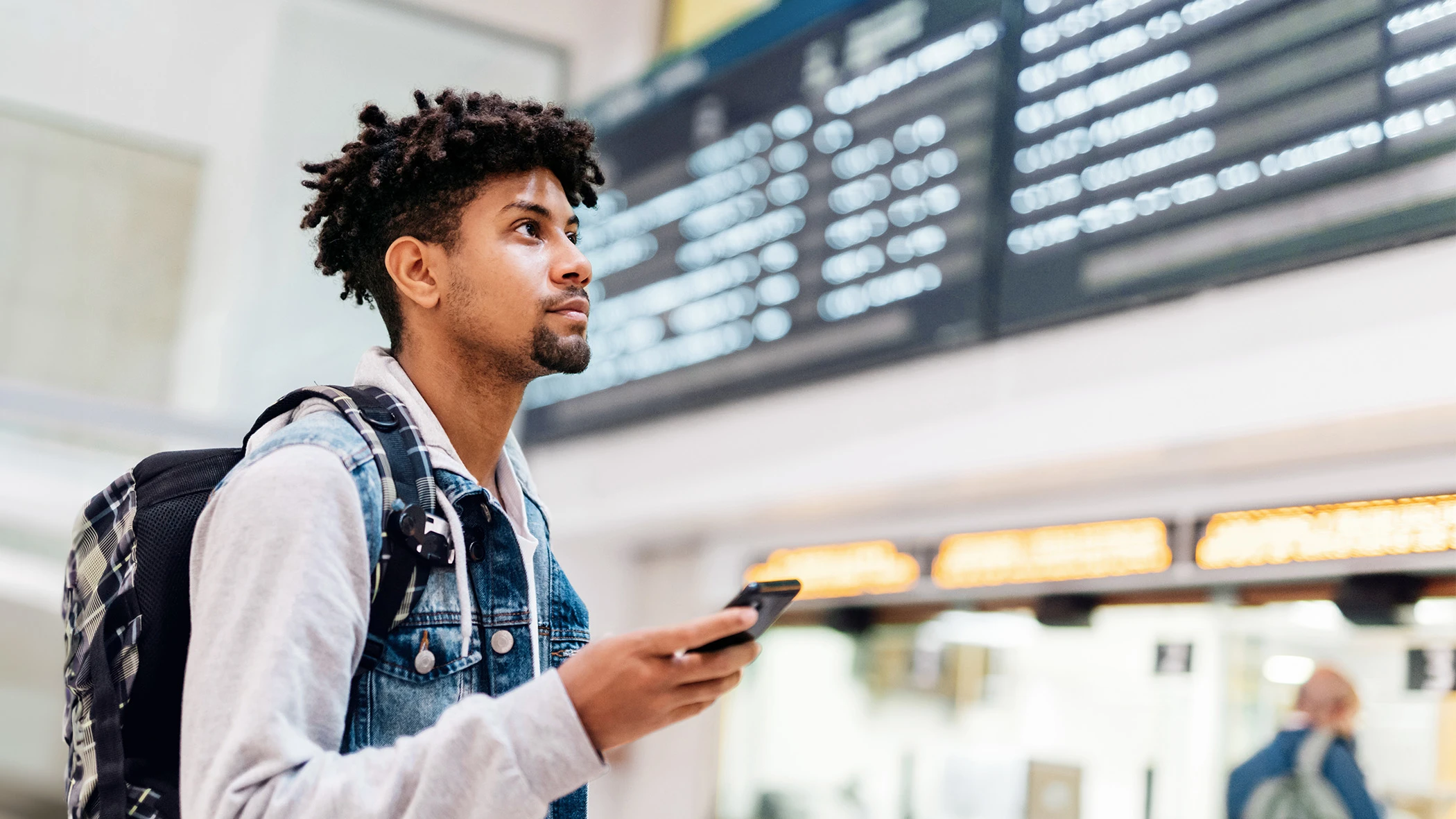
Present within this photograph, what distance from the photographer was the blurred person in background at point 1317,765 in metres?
3.80

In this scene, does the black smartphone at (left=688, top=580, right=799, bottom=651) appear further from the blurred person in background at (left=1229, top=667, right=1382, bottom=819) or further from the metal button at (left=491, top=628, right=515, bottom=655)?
the blurred person in background at (left=1229, top=667, right=1382, bottom=819)

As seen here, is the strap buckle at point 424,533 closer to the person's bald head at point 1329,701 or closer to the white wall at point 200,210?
the person's bald head at point 1329,701

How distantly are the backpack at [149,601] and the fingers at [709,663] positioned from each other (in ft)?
0.94

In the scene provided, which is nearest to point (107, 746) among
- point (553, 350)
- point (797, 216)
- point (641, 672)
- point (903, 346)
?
point (641, 672)

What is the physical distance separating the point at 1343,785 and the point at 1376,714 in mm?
215

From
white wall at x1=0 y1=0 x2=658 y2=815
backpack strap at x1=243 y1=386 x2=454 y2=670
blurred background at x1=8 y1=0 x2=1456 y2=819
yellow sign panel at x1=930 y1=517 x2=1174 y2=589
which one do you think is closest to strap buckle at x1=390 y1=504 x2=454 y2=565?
backpack strap at x1=243 y1=386 x2=454 y2=670

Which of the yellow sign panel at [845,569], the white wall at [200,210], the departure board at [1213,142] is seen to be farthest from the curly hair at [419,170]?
the white wall at [200,210]

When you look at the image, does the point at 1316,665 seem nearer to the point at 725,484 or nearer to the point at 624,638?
the point at 725,484

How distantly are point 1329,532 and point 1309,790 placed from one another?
2.50 ft

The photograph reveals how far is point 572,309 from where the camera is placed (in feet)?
4.84

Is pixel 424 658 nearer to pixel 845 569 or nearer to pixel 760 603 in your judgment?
pixel 760 603

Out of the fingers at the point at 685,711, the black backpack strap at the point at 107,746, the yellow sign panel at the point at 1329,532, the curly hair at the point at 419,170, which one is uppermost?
the curly hair at the point at 419,170

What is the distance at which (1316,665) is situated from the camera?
12.8 feet

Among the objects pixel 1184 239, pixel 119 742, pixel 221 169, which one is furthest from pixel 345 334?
pixel 119 742
